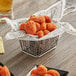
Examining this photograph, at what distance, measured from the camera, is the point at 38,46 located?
1155mm

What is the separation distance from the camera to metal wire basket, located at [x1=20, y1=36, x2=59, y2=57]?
1.15 metres

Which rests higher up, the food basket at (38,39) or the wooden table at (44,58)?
the food basket at (38,39)

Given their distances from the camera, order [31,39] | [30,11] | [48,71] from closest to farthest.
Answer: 1. [48,71]
2. [31,39]
3. [30,11]

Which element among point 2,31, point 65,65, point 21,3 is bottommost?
point 65,65

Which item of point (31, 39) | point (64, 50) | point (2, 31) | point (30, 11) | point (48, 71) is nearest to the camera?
point (48, 71)

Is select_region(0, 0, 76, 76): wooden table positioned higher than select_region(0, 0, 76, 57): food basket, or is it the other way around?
select_region(0, 0, 76, 57): food basket

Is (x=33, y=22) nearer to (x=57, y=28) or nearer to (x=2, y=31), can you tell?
(x=57, y=28)

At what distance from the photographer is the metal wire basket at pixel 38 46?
115 centimetres

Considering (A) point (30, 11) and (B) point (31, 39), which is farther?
(A) point (30, 11)

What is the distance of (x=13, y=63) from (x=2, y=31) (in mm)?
262

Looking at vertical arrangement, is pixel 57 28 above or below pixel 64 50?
above

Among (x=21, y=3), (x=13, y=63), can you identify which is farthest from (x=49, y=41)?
(x=21, y=3)

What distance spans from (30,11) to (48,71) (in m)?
0.65

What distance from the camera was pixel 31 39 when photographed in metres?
1.10
